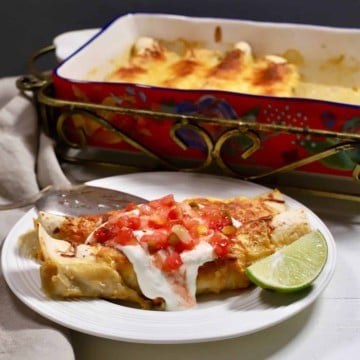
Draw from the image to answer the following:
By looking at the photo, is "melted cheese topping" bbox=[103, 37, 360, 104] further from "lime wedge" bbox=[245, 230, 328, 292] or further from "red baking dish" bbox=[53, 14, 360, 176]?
"lime wedge" bbox=[245, 230, 328, 292]

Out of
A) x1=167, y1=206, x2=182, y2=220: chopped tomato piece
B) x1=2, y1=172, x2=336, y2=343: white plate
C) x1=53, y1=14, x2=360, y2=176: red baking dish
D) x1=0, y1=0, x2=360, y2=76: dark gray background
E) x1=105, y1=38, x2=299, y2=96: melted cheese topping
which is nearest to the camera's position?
x1=2, y1=172, x2=336, y2=343: white plate

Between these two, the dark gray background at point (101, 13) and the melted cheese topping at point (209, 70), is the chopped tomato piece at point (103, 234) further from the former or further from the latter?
the dark gray background at point (101, 13)

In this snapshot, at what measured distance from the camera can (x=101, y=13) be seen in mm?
1582

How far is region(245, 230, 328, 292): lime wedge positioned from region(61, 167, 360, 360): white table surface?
0.06 metres

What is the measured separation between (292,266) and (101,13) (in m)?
1.03

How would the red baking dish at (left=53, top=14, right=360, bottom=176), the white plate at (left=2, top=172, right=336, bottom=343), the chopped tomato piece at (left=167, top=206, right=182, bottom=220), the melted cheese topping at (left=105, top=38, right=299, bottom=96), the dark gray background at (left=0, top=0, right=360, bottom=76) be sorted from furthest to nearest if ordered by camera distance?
the dark gray background at (left=0, top=0, right=360, bottom=76) → the melted cheese topping at (left=105, top=38, right=299, bottom=96) → the red baking dish at (left=53, top=14, right=360, bottom=176) → the chopped tomato piece at (left=167, top=206, right=182, bottom=220) → the white plate at (left=2, top=172, right=336, bottom=343)

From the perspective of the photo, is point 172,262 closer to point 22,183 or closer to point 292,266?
point 292,266

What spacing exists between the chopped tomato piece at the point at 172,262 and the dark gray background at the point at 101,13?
2.97 ft

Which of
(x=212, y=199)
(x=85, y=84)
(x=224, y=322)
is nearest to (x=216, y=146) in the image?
(x=212, y=199)

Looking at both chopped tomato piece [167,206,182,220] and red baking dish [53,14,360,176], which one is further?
red baking dish [53,14,360,176]

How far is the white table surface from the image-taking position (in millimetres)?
718

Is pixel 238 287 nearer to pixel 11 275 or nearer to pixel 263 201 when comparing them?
pixel 263 201

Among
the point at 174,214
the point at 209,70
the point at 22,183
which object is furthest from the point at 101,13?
the point at 174,214

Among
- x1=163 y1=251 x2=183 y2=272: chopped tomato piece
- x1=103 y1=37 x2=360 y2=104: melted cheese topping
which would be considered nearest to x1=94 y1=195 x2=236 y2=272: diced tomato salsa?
x1=163 y1=251 x2=183 y2=272: chopped tomato piece
